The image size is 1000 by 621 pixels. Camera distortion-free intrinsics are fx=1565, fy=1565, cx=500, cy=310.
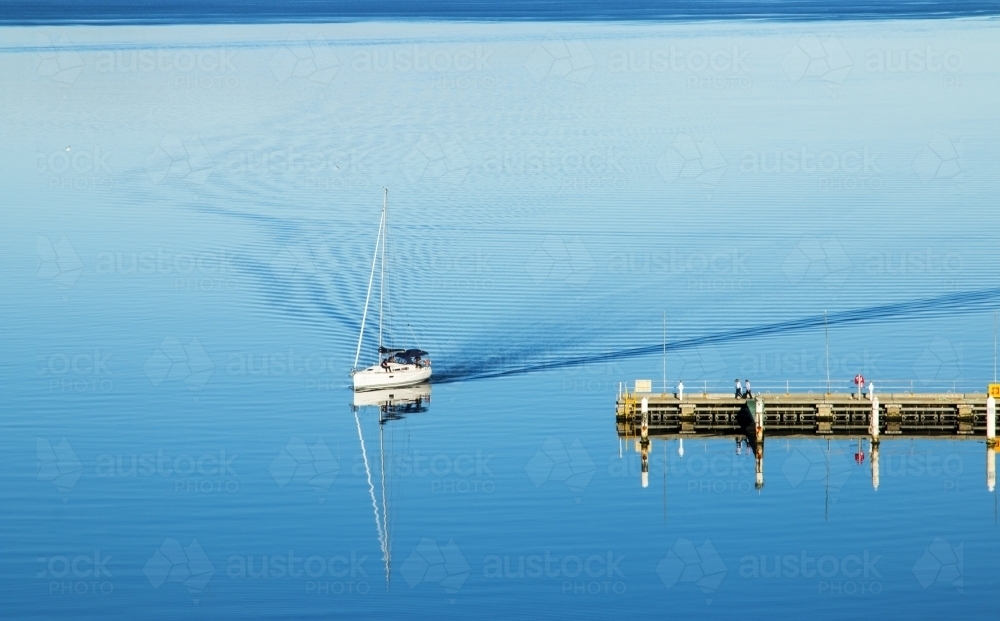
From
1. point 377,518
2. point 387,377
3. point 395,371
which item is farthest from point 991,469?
point 387,377

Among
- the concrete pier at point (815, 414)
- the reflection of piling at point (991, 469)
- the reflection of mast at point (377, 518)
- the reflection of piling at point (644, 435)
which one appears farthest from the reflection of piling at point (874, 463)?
the reflection of mast at point (377, 518)

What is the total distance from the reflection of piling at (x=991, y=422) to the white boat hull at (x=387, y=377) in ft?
63.3

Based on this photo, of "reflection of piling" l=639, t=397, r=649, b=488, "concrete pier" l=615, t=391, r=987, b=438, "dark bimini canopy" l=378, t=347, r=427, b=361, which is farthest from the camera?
"dark bimini canopy" l=378, t=347, r=427, b=361

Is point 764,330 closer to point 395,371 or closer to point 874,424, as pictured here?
point 874,424

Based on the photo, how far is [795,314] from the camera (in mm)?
63406

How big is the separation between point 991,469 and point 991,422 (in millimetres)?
2280

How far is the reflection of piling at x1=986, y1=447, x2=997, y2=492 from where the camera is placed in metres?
44.9

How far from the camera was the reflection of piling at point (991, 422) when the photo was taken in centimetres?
4800

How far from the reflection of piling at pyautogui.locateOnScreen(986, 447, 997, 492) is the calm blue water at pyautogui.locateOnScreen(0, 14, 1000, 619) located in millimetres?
627

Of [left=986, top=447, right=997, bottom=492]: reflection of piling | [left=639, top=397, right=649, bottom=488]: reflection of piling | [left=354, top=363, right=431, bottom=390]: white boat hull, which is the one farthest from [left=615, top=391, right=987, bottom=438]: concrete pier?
[left=354, top=363, right=431, bottom=390]: white boat hull

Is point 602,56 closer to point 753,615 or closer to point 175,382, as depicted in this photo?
point 175,382

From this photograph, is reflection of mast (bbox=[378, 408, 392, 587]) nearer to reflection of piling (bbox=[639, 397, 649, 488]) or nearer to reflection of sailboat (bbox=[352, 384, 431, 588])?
reflection of sailboat (bbox=[352, 384, 431, 588])

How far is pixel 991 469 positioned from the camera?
152ft

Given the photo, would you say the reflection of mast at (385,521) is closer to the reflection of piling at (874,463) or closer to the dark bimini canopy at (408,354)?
the dark bimini canopy at (408,354)
